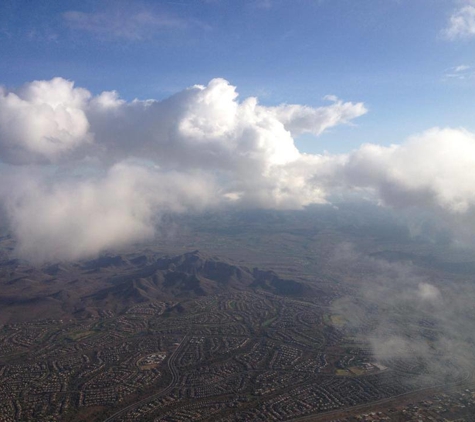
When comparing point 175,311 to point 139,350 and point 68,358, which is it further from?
point 68,358

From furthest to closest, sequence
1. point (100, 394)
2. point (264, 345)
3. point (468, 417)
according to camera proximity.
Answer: point (264, 345)
point (100, 394)
point (468, 417)

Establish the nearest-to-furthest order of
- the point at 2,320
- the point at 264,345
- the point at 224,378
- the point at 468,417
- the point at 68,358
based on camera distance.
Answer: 1. the point at 468,417
2. the point at 224,378
3. the point at 68,358
4. the point at 264,345
5. the point at 2,320

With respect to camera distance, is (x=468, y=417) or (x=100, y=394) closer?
(x=468, y=417)

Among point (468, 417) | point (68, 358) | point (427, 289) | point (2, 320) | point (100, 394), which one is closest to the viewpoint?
point (468, 417)

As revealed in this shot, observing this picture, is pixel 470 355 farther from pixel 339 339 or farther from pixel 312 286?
pixel 312 286

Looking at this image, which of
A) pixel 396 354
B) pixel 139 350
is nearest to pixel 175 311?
pixel 139 350

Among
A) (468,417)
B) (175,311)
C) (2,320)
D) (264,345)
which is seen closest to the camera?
(468,417)

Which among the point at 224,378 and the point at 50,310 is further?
the point at 50,310

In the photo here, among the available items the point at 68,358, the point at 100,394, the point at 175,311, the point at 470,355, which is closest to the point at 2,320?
the point at 68,358
